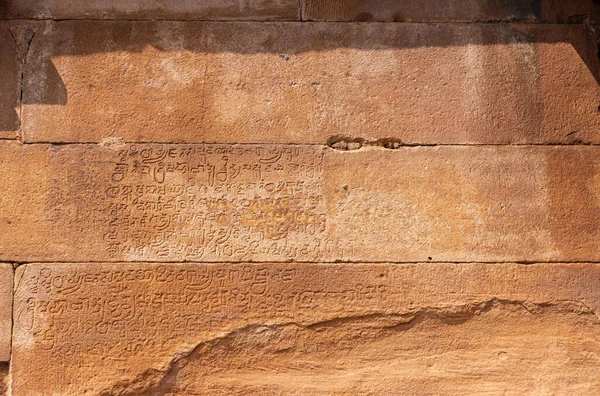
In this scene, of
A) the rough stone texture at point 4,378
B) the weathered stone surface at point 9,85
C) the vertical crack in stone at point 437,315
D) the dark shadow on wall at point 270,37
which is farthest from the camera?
the dark shadow on wall at point 270,37

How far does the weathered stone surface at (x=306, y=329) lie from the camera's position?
10.8ft

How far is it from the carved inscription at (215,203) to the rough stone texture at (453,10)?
0.94 metres

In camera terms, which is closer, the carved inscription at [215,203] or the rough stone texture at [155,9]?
the carved inscription at [215,203]

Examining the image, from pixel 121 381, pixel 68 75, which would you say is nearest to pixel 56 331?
pixel 121 381

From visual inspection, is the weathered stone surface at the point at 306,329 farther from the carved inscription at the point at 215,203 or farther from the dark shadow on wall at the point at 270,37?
the dark shadow on wall at the point at 270,37

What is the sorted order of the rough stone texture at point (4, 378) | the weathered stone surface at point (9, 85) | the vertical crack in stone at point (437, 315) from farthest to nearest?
1. the weathered stone surface at point (9, 85)
2. the vertical crack in stone at point (437, 315)
3. the rough stone texture at point (4, 378)

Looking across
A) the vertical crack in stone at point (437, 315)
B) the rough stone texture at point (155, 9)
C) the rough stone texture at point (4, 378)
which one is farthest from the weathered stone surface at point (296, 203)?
the rough stone texture at point (155, 9)

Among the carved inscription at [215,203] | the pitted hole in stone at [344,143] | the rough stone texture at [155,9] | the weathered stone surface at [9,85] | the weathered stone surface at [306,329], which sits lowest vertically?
the weathered stone surface at [306,329]

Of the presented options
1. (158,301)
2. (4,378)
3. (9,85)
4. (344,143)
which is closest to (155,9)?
(9,85)

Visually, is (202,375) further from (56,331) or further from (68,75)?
(68,75)

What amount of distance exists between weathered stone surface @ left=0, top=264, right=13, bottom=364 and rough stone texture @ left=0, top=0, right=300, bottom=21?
159 cm

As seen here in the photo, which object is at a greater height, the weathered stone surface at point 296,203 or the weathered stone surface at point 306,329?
the weathered stone surface at point 296,203

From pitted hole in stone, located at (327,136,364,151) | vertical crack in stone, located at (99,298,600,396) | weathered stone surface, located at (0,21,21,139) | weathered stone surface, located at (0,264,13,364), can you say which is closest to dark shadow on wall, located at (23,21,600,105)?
weathered stone surface, located at (0,21,21,139)

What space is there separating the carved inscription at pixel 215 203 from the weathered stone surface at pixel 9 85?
67 cm
